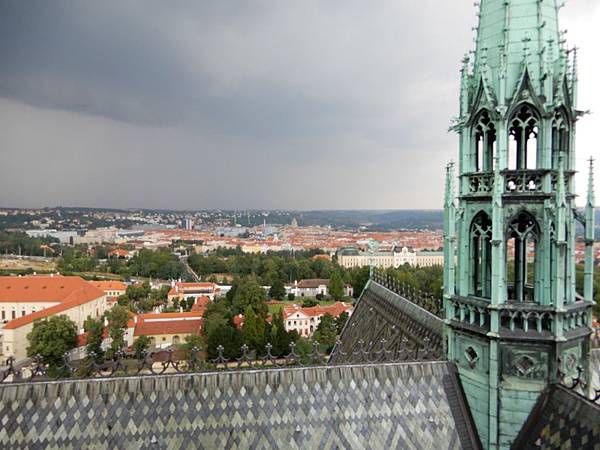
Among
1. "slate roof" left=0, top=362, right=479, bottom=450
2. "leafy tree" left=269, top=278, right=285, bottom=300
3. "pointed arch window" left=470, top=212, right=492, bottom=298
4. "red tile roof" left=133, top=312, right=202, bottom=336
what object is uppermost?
"pointed arch window" left=470, top=212, right=492, bottom=298

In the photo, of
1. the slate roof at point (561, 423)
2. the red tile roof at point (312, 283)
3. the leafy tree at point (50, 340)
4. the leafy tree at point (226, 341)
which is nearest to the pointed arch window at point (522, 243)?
the slate roof at point (561, 423)

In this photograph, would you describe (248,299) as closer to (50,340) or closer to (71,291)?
(71,291)

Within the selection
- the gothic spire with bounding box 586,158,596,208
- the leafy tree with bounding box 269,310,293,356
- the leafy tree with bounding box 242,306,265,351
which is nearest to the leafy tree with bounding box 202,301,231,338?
the leafy tree with bounding box 242,306,265,351

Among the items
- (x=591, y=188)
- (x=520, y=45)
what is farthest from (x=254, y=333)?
(x=520, y=45)

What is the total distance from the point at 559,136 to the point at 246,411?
10002mm

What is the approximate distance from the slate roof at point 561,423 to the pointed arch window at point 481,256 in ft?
9.02

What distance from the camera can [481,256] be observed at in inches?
491

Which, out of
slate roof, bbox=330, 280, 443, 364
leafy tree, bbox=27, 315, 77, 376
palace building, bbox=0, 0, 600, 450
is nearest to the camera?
palace building, bbox=0, 0, 600, 450

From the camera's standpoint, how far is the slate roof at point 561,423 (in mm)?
9305

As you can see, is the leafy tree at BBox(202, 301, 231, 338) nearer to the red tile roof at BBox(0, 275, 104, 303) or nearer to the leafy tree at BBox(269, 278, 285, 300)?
the red tile roof at BBox(0, 275, 104, 303)

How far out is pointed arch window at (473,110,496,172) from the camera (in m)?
11.5

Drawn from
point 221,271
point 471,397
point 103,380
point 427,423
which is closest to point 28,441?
point 103,380

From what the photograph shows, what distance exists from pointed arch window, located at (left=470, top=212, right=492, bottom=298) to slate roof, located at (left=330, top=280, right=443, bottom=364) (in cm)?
232

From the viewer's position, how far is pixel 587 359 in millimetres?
11453
